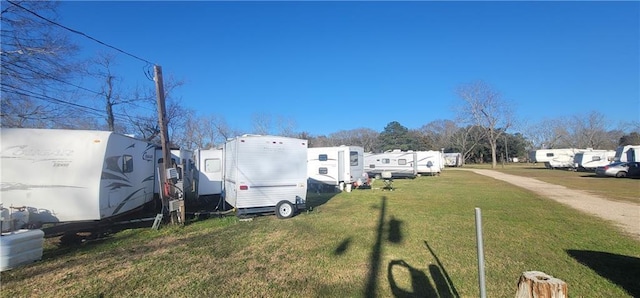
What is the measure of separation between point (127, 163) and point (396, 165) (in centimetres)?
2501

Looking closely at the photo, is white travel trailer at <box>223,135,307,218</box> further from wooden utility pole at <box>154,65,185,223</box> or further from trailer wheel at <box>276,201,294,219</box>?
wooden utility pole at <box>154,65,185,223</box>

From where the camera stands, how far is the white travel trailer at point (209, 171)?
44.9 feet

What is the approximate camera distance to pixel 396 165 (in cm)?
3061

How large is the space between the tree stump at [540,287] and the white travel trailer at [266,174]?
8.17 m

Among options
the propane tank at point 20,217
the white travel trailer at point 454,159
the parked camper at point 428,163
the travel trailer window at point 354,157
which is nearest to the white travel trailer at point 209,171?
the propane tank at point 20,217

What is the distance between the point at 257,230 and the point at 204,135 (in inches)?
1669

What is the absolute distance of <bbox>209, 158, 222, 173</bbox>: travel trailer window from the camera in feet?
45.1

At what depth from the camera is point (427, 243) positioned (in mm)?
6953

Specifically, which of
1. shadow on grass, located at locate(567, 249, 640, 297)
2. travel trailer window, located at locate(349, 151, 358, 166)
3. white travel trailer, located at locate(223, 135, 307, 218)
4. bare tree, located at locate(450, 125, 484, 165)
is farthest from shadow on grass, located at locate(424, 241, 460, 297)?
bare tree, located at locate(450, 125, 484, 165)

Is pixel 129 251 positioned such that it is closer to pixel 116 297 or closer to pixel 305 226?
pixel 116 297

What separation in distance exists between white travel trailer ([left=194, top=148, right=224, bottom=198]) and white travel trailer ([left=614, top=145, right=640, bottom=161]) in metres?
38.9

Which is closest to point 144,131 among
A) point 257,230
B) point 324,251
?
point 257,230

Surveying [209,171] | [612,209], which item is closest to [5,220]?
[209,171]

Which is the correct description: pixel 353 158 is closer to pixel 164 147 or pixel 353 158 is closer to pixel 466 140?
pixel 164 147
